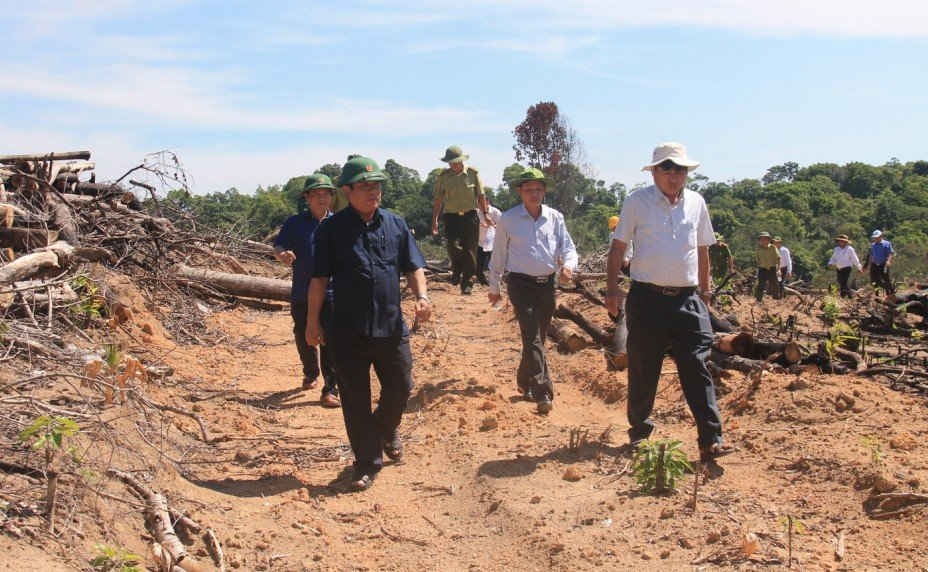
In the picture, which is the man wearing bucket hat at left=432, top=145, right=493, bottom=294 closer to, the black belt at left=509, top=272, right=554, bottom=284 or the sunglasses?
the black belt at left=509, top=272, right=554, bottom=284

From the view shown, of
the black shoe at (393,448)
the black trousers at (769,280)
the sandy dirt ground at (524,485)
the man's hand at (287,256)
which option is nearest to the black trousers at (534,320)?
the sandy dirt ground at (524,485)

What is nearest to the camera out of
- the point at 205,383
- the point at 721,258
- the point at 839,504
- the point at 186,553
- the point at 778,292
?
the point at 186,553

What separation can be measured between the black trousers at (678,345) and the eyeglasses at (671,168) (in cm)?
76

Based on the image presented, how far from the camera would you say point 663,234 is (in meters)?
5.66

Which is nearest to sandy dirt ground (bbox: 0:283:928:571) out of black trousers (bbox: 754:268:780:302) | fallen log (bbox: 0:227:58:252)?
fallen log (bbox: 0:227:58:252)

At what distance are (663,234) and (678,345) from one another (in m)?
0.70

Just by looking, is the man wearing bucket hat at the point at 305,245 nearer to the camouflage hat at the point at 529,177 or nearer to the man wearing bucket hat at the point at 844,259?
the camouflage hat at the point at 529,177

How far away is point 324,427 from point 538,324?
188 centimetres

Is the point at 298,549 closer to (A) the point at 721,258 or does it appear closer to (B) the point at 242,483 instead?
(B) the point at 242,483

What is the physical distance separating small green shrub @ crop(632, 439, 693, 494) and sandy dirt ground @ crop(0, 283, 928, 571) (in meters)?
0.08

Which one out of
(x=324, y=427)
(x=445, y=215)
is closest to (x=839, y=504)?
(x=324, y=427)

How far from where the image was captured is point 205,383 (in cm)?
821

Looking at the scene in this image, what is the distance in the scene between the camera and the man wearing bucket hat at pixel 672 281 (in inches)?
220

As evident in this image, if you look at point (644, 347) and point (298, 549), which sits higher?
point (644, 347)
